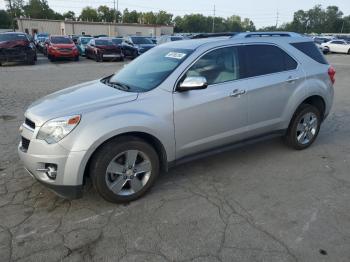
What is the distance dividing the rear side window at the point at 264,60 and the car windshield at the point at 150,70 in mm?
851

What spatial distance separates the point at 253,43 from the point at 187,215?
2.46m

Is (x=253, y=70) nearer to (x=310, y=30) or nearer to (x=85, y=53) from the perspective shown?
(x=85, y=53)

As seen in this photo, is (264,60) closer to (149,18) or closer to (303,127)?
(303,127)

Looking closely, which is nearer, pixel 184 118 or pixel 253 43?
pixel 184 118

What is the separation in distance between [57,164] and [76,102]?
0.72m

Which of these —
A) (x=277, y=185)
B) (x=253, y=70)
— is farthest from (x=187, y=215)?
(x=253, y=70)

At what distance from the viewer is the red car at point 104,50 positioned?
2000cm

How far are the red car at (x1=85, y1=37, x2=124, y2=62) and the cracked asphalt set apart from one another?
16.2 meters

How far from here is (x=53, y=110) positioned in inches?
128

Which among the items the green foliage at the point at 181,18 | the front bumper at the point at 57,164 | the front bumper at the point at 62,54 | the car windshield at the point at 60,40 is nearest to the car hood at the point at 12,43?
the front bumper at the point at 62,54

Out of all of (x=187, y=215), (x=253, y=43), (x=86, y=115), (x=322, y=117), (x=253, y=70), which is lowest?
(x=187, y=215)

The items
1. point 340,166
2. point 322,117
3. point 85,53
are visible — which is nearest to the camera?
point 340,166

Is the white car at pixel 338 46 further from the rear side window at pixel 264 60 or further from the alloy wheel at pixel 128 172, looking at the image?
the alloy wheel at pixel 128 172

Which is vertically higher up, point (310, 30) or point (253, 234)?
point (310, 30)
